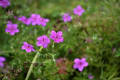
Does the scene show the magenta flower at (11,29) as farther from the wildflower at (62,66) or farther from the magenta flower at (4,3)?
the wildflower at (62,66)

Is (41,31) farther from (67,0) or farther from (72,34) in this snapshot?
(67,0)

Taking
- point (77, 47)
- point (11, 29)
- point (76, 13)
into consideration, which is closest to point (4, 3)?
point (11, 29)

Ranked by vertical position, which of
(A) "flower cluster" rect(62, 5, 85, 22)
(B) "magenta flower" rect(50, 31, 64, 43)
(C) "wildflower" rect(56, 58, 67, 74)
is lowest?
(C) "wildflower" rect(56, 58, 67, 74)

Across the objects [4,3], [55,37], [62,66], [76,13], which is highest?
[4,3]

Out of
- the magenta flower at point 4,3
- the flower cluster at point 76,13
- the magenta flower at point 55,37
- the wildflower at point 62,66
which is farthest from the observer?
the flower cluster at point 76,13

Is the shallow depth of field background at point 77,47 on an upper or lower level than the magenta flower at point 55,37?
lower

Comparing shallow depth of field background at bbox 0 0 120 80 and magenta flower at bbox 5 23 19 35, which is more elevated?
magenta flower at bbox 5 23 19 35

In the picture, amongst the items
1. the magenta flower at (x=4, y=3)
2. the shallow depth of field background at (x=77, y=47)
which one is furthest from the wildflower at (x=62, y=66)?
the magenta flower at (x=4, y=3)

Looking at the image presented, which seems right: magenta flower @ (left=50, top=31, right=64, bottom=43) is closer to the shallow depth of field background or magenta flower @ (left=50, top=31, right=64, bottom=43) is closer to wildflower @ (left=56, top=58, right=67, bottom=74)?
the shallow depth of field background

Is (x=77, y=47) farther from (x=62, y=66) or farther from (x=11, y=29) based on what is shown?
(x=11, y=29)

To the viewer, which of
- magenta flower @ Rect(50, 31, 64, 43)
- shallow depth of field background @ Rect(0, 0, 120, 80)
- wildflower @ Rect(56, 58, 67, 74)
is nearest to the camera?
magenta flower @ Rect(50, 31, 64, 43)

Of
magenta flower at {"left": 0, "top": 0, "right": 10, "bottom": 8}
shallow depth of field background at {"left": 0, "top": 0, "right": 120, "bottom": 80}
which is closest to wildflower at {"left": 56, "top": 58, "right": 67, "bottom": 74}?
shallow depth of field background at {"left": 0, "top": 0, "right": 120, "bottom": 80}
